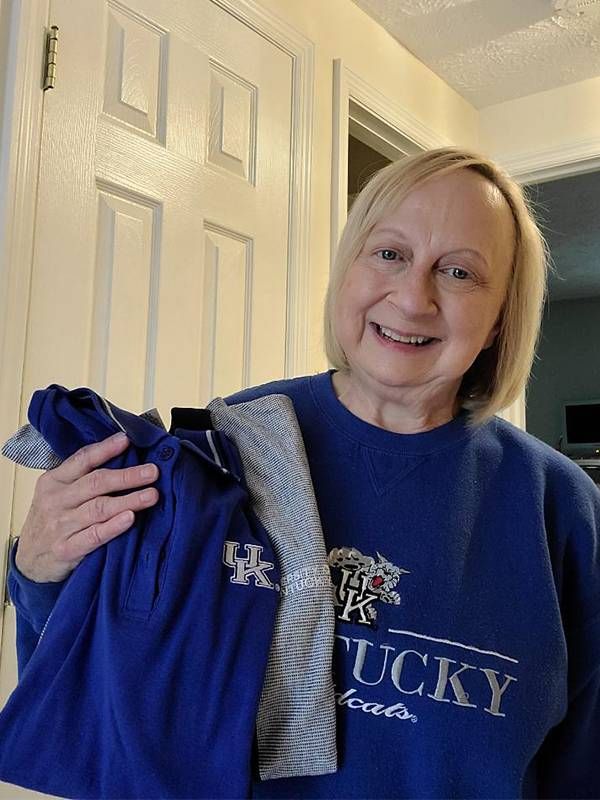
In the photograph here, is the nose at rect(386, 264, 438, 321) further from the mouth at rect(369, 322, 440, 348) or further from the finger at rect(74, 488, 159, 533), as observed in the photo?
the finger at rect(74, 488, 159, 533)

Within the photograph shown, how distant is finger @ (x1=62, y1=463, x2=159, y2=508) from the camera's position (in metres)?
0.73

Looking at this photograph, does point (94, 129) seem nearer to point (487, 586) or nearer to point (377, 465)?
point (377, 465)

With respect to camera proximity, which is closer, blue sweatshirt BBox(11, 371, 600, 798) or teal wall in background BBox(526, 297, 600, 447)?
blue sweatshirt BBox(11, 371, 600, 798)

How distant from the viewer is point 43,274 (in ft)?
4.45

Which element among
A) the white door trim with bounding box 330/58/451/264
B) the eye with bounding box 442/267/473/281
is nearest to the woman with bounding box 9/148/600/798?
the eye with bounding box 442/267/473/281

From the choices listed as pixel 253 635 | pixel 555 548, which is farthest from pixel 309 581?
pixel 555 548

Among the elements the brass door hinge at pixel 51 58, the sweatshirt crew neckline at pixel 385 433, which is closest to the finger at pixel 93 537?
the sweatshirt crew neckline at pixel 385 433

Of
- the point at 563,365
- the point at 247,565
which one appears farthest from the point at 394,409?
the point at 563,365

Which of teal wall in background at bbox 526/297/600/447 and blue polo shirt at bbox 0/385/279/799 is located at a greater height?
teal wall in background at bbox 526/297/600/447

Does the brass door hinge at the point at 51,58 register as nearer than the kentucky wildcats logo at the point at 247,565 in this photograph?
No

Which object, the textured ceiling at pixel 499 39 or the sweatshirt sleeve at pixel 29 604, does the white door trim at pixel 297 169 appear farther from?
the sweatshirt sleeve at pixel 29 604

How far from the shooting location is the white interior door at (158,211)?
4.57 ft

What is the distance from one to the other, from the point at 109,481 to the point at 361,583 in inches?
10.2

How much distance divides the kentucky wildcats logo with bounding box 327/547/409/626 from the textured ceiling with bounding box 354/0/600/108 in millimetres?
1783
